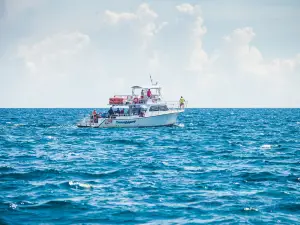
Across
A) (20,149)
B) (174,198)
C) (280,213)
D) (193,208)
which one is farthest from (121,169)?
(20,149)

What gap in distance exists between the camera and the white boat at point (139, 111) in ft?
190

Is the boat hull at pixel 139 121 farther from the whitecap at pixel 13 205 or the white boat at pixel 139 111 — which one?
the whitecap at pixel 13 205

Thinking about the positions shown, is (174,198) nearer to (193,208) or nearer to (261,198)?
(193,208)

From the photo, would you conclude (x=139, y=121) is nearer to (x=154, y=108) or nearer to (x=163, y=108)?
Result: (x=154, y=108)

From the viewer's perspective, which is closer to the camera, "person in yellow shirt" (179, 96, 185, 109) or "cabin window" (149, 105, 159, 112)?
"cabin window" (149, 105, 159, 112)

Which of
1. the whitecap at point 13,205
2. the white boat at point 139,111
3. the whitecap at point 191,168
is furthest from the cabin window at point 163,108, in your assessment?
the whitecap at point 13,205

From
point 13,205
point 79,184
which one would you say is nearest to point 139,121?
point 79,184

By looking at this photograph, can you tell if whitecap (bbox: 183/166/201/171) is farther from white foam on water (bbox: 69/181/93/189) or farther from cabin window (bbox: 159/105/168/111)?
cabin window (bbox: 159/105/168/111)

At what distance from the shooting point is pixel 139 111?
58406 millimetres

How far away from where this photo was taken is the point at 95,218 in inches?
608

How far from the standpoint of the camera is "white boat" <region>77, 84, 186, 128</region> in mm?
57844

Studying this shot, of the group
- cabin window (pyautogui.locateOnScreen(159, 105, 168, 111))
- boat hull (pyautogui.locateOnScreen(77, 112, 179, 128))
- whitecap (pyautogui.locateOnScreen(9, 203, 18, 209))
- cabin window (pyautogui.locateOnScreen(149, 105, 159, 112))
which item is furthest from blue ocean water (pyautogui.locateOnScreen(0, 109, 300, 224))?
cabin window (pyautogui.locateOnScreen(159, 105, 168, 111))

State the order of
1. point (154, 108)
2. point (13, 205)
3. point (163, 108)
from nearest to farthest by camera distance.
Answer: point (13, 205), point (154, 108), point (163, 108)

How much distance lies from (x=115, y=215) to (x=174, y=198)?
3.13 m
